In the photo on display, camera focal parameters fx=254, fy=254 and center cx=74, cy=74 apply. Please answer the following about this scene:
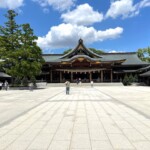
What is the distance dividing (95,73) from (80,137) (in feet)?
177

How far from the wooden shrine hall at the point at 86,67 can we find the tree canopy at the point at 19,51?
16.4 m

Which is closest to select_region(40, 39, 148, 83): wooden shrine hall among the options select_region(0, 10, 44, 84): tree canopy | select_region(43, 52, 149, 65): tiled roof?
select_region(43, 52, 149, 65): tiled roof

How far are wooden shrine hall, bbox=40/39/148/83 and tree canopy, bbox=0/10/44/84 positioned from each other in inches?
645

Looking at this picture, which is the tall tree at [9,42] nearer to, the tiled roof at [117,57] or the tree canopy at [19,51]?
the tree canopy at [19,51]

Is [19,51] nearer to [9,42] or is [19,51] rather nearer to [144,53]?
[9,42]

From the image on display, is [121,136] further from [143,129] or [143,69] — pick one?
[143,69]

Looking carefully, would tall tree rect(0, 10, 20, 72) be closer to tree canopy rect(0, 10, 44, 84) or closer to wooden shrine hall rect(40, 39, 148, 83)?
tree canopy rect(0, 10, 44, 84)

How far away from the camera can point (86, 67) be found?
57.8m

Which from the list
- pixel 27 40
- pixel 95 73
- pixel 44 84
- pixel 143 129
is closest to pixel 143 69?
pixel 95 73

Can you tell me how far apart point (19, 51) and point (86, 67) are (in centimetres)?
2304

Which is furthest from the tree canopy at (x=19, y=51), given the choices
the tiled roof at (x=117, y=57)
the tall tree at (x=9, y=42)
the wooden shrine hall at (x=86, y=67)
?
the tiled roof at (x=117, y=57)

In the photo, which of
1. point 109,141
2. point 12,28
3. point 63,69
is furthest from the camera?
point 63,69

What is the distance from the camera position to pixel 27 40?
39.7 metres

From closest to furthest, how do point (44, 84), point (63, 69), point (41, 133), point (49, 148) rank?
point (49, 148)
point (41, 133)
point (44, 84)
point (63, 69)
